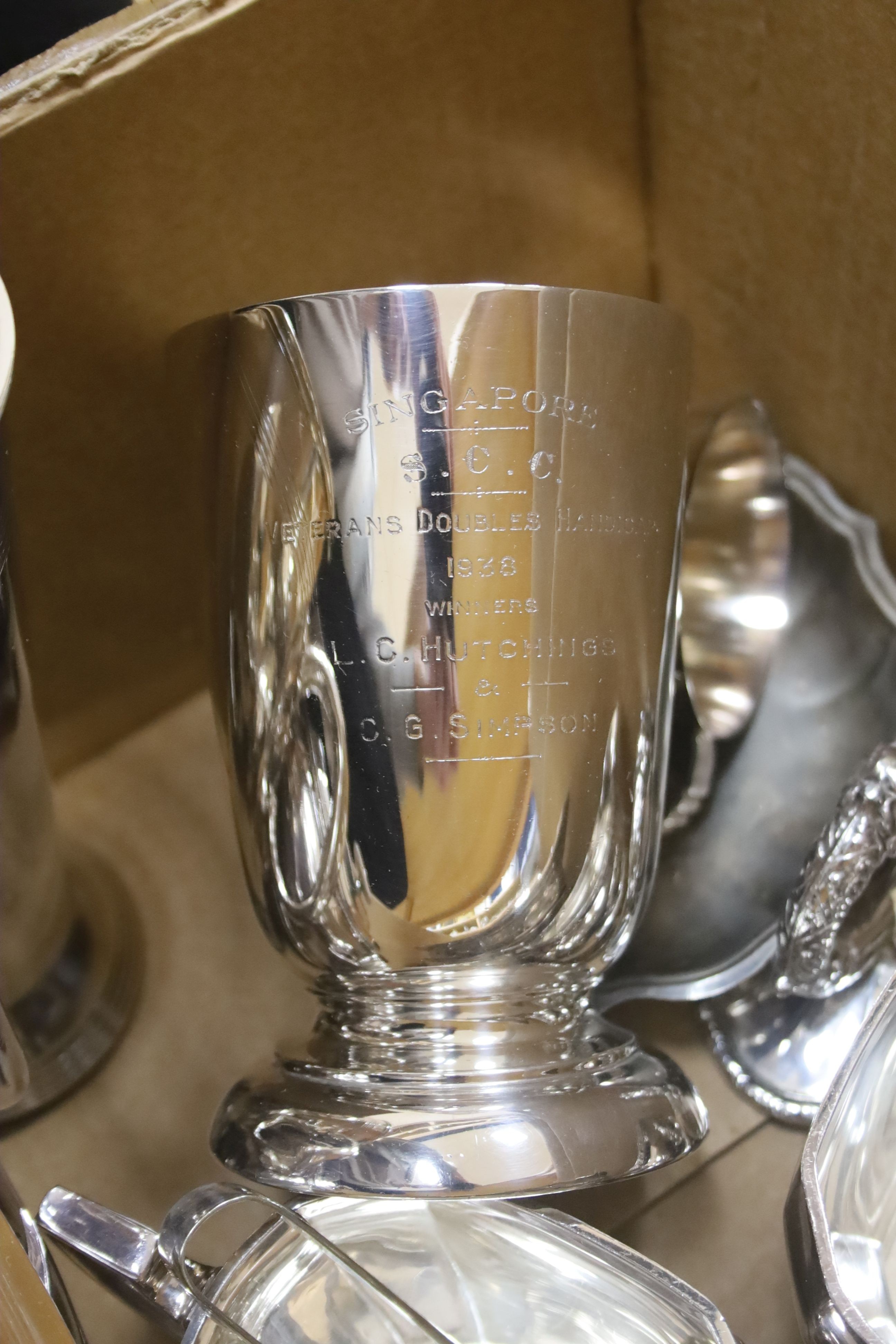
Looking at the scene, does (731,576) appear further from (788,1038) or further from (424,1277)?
(424,1277)

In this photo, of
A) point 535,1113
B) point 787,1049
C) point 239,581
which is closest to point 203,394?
point 239,581

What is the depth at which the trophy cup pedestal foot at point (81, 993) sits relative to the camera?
49 cm

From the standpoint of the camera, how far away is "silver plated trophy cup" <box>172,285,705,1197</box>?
0.34 metres

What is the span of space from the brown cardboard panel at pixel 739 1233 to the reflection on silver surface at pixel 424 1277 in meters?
0.10

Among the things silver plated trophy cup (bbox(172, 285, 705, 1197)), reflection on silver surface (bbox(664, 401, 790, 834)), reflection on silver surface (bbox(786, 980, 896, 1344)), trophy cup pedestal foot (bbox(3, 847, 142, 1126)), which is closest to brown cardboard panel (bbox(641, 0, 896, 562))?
reflection on silver surface (bbox(664, 401, 790, 834))

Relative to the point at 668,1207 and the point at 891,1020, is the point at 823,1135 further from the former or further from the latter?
the point at 668,1207

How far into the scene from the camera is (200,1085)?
51cm

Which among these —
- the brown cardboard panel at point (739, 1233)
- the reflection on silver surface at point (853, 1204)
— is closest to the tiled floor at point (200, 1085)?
the brown cardboard panel at point (739, 1233)

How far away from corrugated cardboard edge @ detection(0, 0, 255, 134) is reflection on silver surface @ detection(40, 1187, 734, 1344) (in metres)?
0.35

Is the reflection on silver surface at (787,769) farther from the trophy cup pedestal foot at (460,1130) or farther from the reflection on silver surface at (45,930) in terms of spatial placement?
the reflection on silver surface at (45,930)

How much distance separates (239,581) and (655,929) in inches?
10.2

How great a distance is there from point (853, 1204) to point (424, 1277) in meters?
0.14

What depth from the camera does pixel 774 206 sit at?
50 cm

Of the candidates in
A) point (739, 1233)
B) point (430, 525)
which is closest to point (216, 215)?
point (430, 525)
